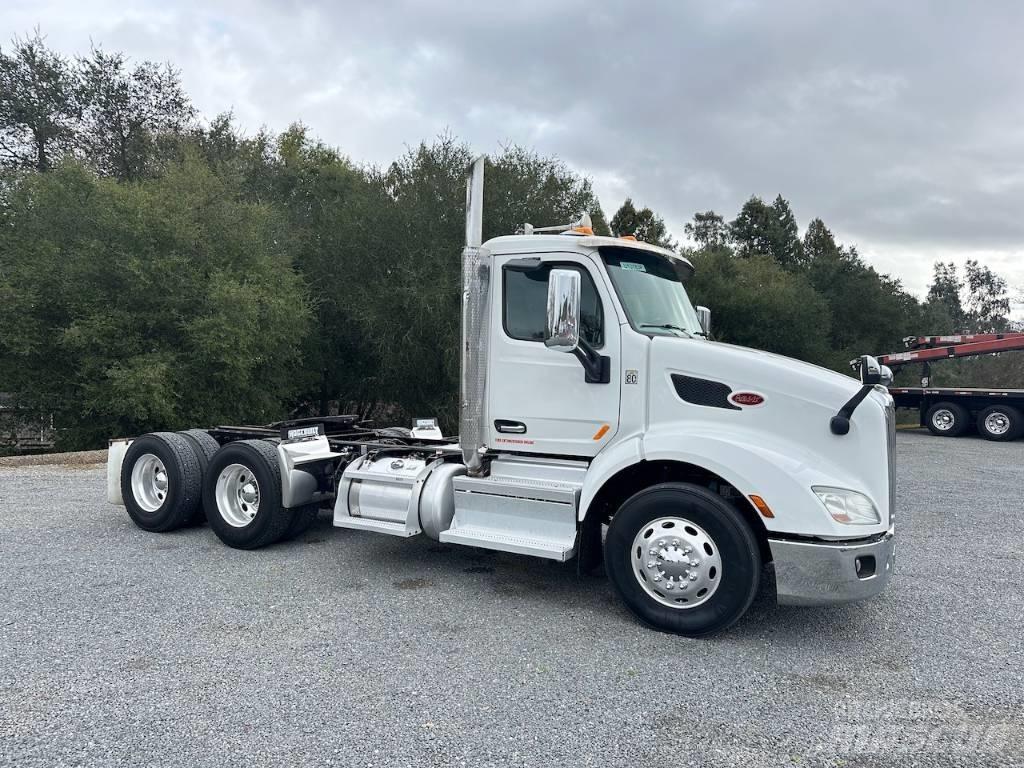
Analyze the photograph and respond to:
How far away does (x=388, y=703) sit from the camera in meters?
3.52

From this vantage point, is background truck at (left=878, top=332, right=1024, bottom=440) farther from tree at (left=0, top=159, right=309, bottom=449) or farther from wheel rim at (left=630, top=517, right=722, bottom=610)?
wheel rim at (left=630, top=517, right=722, bottom=610)

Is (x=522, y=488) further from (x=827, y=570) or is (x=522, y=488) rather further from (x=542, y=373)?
(x=827, y=570)

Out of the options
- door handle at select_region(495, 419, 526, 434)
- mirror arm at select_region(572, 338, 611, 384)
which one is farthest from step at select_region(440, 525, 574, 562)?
mirror arm at select_region(572, 338, 611, 384)

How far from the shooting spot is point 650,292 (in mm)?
5105

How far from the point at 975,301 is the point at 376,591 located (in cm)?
6794

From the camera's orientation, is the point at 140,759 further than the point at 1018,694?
No

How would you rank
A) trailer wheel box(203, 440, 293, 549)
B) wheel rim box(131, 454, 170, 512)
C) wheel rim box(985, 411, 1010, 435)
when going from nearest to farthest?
trailer wheel box(203, 440, 293, 549) < wheel rim box(131, 454, 170, 512) < wheel rim box(985, 411, 1010, 435)

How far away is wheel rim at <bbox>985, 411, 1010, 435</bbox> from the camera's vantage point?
18.8 m

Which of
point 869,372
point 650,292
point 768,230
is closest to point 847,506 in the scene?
point 869,372

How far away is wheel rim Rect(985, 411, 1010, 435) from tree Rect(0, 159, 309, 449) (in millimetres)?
18433

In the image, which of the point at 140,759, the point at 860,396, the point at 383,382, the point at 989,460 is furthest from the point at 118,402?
the point at 989,460

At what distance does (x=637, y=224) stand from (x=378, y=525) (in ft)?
106

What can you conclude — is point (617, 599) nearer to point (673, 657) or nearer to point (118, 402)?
point (673, 657)

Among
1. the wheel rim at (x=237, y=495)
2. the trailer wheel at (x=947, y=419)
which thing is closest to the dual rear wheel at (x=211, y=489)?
the wheel rim at (x=237, y=495)
